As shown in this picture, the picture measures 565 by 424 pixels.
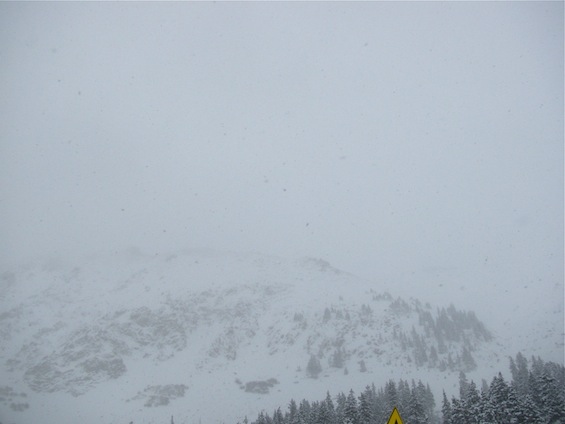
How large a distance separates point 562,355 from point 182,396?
475 ft

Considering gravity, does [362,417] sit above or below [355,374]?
below

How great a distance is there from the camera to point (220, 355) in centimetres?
15975

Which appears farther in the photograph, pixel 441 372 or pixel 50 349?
pixel 50 349

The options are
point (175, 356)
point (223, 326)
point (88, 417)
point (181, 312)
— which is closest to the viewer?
point (88, 417)

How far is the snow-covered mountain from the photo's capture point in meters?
127

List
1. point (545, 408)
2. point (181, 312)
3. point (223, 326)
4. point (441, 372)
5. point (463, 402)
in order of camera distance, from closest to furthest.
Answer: point (545, 408) → point (463, 402) → point (441, 372) → point (223, 326) → point (181, 312)

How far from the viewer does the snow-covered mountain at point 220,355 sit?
12700 cm

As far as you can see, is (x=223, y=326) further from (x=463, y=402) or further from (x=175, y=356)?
(x=463, y=402)

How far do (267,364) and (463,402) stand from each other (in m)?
115

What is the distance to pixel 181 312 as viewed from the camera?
193 m

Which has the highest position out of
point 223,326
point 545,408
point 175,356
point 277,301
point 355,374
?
point 277,301

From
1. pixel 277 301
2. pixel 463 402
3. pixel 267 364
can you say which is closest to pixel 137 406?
pixel 267 364

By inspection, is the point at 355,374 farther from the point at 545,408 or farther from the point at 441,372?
the point at 545,408

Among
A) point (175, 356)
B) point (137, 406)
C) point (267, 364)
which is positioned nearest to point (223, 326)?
point (175, 356)
